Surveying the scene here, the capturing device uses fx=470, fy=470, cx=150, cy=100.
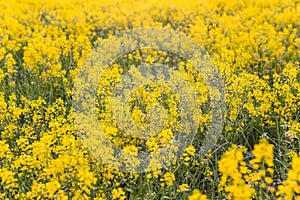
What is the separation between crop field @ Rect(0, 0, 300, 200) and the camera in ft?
10.8

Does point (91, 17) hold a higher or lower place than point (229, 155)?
higher

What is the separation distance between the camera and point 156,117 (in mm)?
3986

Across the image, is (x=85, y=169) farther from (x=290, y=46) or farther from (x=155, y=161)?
(x=290, y=46)

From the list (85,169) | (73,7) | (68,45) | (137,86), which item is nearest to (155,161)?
(85,169)

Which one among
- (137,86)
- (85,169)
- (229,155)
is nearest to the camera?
(229,155)

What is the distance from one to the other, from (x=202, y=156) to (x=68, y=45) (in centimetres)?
302

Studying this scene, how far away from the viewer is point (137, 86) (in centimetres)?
466

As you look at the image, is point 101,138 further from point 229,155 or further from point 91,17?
point 91,17

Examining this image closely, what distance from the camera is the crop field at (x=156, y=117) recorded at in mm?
3287

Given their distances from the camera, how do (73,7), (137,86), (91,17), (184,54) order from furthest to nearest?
(73,7)
(91,17)
(184,54)
(137,86)

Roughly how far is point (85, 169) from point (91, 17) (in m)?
7.62

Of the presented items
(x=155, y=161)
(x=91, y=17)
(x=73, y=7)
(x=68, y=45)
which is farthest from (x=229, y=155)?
(x=73, y=7)

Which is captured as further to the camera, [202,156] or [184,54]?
[184,54]

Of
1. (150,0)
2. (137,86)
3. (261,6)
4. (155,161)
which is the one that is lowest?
(155,161)
